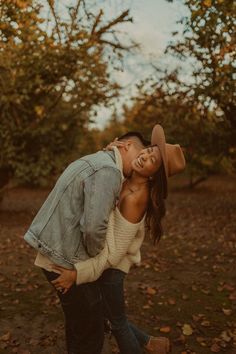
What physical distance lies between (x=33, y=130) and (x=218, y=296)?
307 inches

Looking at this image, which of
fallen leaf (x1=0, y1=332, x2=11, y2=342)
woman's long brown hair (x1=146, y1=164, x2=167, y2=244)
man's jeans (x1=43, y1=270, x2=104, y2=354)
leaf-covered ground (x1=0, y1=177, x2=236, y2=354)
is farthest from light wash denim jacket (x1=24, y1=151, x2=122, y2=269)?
fallen leaf (x1=0, y1=332, x2=11, y2=342)

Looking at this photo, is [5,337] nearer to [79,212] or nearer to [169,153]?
[79,212]

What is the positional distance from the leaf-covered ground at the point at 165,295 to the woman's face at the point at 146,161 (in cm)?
233

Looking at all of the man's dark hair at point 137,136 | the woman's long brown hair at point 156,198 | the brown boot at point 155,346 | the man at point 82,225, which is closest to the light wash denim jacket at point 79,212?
the man at point 82,225

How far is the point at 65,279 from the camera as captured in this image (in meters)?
3.07

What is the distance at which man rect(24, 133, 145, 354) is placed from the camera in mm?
2889

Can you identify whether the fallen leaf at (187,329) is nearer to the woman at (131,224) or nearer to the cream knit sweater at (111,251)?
the woman at (131,224)

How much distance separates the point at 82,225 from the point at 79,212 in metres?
0.16

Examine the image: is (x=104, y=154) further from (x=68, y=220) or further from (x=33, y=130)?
(x=33, y=130)

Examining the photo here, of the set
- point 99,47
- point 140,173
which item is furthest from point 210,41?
point 140,173

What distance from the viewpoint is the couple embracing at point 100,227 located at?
294 centimetres

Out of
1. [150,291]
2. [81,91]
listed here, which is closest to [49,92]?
[81,91]

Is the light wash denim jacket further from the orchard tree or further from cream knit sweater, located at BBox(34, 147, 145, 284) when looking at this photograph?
the orchard tree

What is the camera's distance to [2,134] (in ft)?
38.7
